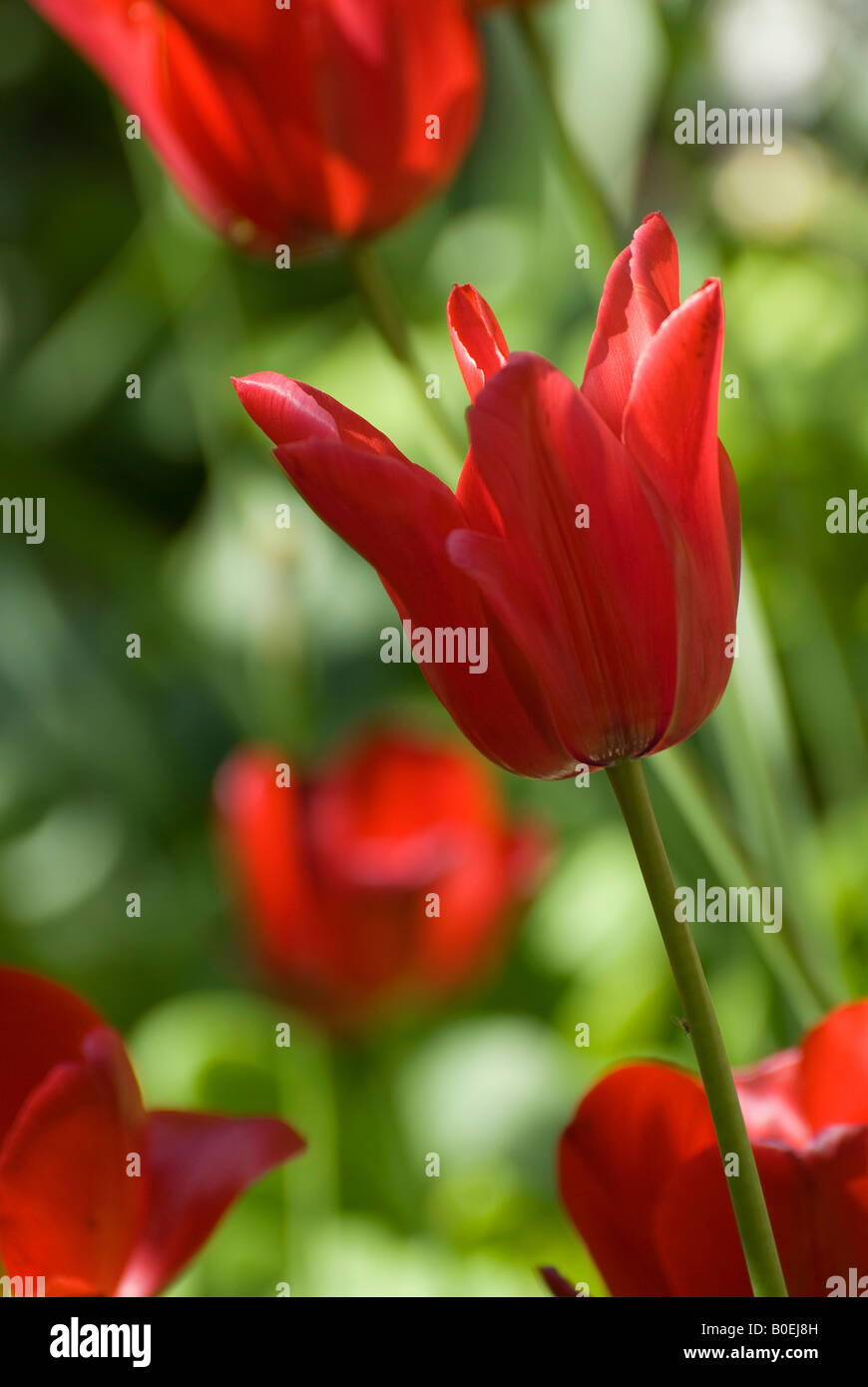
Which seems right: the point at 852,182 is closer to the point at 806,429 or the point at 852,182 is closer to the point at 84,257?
the point at 806,429

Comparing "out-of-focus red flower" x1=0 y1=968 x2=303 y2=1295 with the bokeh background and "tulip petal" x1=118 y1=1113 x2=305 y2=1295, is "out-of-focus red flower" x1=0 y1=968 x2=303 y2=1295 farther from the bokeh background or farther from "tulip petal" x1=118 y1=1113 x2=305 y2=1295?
the bokeh background

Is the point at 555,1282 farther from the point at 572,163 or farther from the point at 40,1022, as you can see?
the point at 572,163

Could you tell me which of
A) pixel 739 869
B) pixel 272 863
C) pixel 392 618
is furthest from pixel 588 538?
pixel 392 618

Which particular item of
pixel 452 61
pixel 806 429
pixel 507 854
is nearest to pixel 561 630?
pixel 452 61

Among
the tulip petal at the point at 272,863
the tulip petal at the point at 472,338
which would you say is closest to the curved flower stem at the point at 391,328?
the tulip petal at the point at 472,338

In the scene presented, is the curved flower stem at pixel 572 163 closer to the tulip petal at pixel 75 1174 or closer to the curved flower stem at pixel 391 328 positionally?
the curved flower stem at pixel 391 328
